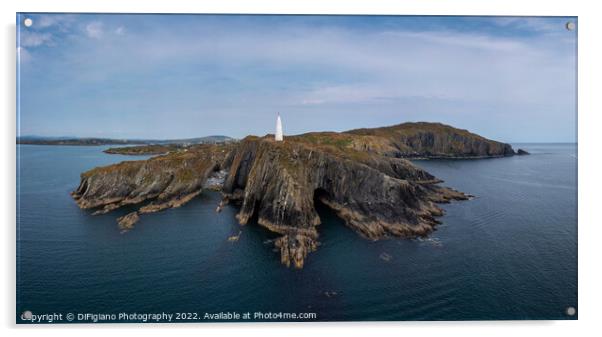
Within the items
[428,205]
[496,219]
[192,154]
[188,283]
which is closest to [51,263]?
[188,283]

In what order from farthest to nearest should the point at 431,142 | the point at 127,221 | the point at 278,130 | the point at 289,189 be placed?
the point at 431,142 < the point at 278,130 < the point at 127,221 < the point at 289,189

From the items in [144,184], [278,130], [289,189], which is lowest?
[144,184]

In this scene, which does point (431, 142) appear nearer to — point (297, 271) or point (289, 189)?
point (289, 189)

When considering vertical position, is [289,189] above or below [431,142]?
below

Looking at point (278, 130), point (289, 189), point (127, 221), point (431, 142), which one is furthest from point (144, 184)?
point (431, 142)

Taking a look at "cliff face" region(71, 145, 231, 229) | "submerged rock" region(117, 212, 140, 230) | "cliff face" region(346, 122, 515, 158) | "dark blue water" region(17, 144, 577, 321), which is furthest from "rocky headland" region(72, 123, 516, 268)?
"cliff face" region(346, 122, 515, 158)

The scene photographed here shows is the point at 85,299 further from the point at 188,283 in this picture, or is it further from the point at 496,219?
the point at 496,219

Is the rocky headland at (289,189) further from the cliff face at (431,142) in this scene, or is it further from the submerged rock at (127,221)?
the cliff face at (431,142)
